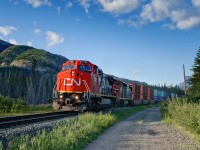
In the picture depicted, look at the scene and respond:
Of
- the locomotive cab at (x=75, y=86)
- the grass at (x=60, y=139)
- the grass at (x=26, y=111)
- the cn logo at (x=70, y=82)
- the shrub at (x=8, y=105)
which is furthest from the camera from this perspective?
the cn logo at (x=70, y=82)

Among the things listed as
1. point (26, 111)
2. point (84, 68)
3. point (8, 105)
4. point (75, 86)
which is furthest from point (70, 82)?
point (8, 105)

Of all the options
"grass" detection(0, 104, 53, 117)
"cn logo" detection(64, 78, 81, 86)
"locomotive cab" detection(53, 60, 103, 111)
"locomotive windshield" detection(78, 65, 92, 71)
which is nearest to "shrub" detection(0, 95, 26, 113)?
"grass" detection(0, 104, 53, 117)

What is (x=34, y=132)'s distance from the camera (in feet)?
40.8

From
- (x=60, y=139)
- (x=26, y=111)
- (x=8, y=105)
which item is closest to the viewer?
(x=60, y=139)

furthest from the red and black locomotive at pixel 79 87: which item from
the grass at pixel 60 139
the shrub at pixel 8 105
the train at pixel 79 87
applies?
the grass at pixel 60 139

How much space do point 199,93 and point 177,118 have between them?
9.17 metres

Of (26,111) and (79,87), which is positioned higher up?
(79,87)

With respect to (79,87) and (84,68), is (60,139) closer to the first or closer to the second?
(79,87)

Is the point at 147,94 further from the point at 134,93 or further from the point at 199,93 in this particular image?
the point at 199,93

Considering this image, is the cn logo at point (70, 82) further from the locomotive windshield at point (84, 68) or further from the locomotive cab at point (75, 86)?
the locomotive windshield at point (84, 68)

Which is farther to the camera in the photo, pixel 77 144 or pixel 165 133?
pixel 165 133

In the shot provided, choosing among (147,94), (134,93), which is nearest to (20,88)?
(147,94)

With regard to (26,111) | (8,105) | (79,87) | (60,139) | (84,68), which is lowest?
(60,139)

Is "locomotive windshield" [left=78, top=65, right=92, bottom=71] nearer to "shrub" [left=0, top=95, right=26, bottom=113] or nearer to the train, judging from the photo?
the train
